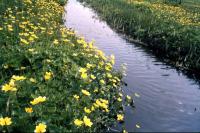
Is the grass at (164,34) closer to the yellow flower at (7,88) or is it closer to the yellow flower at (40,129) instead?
the yellow flower at (7,88)

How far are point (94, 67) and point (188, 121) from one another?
264 cm

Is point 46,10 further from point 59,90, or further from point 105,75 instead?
point 59,90

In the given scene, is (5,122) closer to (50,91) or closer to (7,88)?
(7,88)

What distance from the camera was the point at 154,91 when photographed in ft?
34.8

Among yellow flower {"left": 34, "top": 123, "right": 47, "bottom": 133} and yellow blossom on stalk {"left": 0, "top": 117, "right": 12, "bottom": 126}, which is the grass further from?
yellow blossom on stalk {"left": 0, "top": 117, "right": 12, "bottom": 126}

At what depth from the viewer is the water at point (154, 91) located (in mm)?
8477

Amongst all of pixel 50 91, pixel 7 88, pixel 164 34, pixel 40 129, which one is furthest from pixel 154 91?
pixel 40 129

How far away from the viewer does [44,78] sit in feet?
22.9

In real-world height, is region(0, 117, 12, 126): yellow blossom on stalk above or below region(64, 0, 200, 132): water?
above

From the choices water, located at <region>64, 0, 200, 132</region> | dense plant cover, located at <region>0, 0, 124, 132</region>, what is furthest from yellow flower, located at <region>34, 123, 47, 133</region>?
water, located at <region>64, 0, 200, 132</region>

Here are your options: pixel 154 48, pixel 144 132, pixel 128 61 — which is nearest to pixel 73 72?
pixel 144 132

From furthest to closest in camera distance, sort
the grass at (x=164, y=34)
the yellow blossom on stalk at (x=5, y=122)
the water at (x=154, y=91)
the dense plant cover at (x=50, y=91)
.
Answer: the grass at (x=164, y=34) → the water at (x=154, y=91) → the dense plant cover at (x=50, y=91) → the yellow blossom on stalk at (x=5, y=122)

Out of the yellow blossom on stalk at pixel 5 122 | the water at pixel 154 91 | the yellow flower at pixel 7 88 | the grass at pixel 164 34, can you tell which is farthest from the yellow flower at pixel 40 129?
the grass at pixel 164 34

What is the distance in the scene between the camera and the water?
334 inches
